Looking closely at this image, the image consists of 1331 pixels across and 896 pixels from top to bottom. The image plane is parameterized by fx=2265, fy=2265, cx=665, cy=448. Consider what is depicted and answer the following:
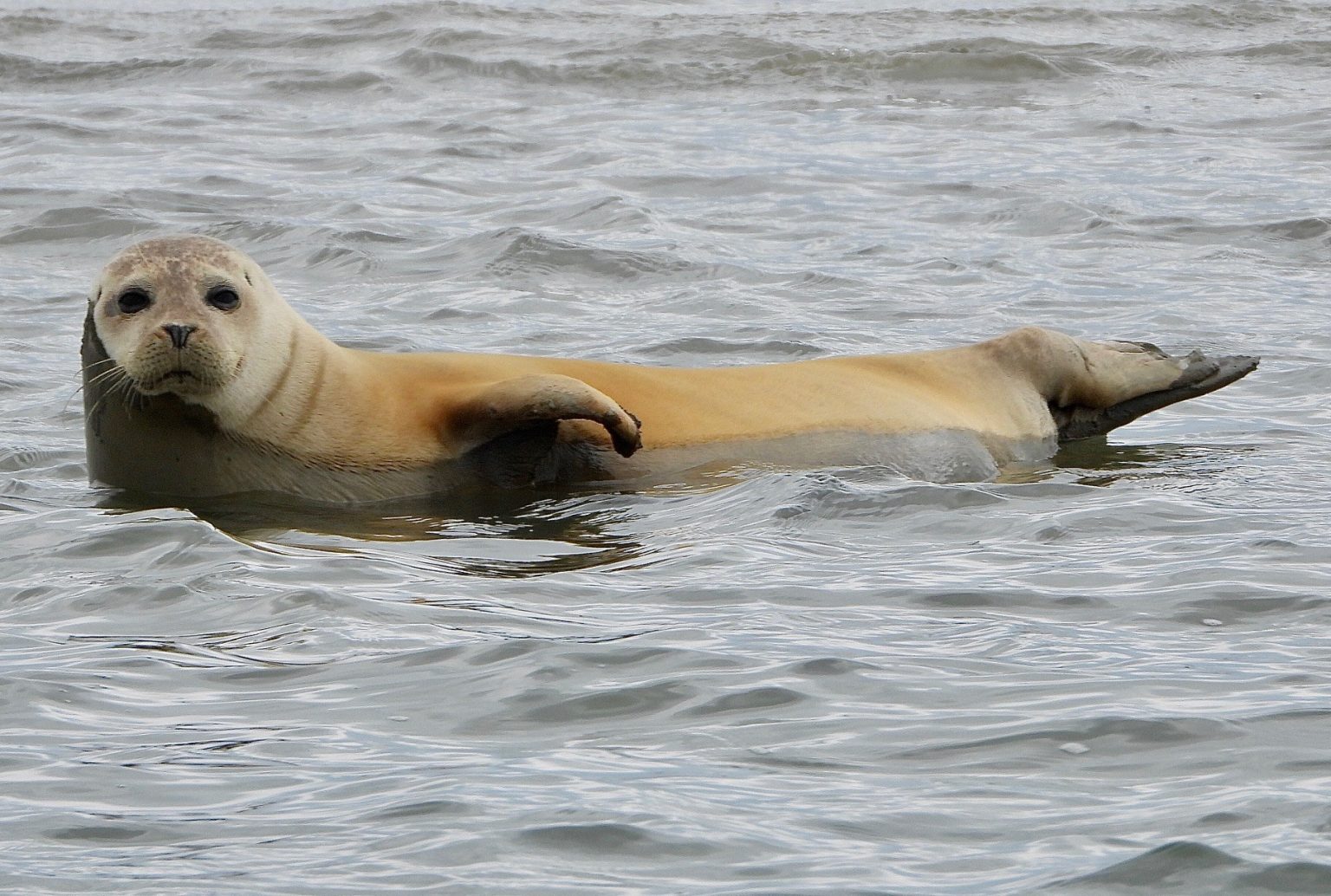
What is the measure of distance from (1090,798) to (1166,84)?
48.8ft

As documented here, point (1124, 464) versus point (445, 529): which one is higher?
point (445, 529)

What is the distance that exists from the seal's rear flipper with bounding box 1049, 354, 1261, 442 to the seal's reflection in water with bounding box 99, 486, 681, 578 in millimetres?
2389

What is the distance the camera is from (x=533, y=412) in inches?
288

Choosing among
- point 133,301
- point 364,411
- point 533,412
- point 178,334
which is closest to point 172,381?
point 178,334

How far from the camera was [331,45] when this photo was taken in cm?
2102

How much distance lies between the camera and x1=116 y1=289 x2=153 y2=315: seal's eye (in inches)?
288

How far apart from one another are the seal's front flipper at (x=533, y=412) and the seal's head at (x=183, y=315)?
695 millimetres

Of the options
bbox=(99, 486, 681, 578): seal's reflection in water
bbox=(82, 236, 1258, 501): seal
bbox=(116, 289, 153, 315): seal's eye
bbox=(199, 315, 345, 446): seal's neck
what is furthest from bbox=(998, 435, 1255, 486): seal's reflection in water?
bbox=(116, 289, 153, 315): seal's eye

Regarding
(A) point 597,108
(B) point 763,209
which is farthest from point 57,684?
(A) point 597,108

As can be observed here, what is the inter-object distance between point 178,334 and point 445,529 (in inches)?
40.7

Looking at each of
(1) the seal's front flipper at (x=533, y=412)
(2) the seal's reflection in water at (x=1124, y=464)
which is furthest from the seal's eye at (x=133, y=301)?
(2) the seal's reflection in water at (x=1124, y=464)

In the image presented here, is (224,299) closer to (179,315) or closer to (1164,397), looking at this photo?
(179,315)

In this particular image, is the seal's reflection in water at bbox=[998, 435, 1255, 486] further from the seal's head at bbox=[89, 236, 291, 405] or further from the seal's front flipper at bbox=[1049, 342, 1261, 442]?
the seal's head at bbox=[89, 236, 291, 405]

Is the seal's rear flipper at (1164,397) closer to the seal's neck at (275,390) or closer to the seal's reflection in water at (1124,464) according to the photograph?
the seal's reflection in water at (1124,464)
